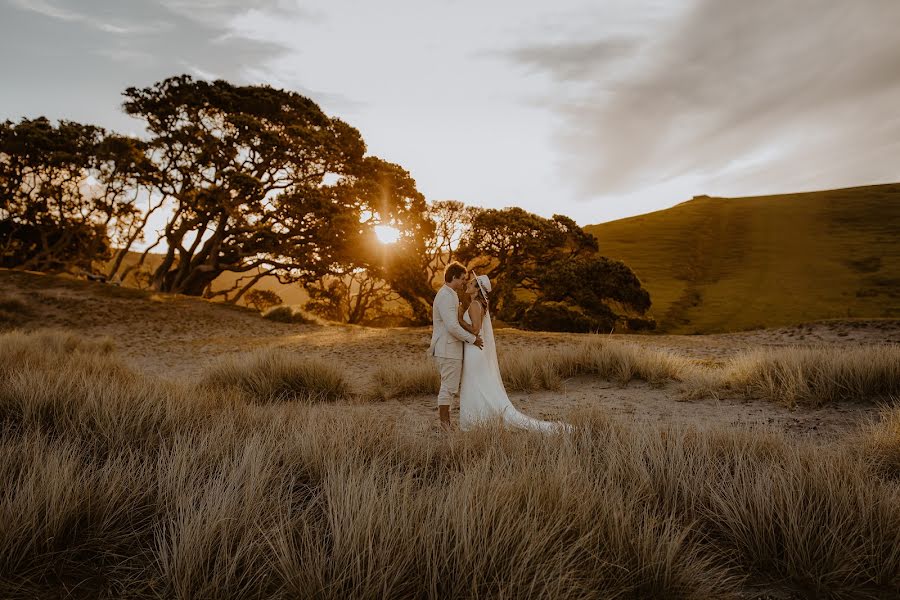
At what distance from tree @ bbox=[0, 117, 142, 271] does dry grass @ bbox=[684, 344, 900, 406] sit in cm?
2625

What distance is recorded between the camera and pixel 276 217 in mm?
21859

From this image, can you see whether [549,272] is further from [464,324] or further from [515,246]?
[464,324]

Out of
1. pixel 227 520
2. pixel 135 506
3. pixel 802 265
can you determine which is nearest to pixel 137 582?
pixel 227 520

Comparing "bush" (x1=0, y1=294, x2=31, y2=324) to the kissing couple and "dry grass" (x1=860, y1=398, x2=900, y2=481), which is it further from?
"dry grass" (x1=860, y1=398, x2=900, y2=481)

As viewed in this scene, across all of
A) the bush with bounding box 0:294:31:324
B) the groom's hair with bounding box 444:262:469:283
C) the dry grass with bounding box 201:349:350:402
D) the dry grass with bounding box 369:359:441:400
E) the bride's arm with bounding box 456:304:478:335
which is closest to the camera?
the bride's arm with bounding box 456:304:478:335

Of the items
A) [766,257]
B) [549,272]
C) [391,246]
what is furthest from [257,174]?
[766,257]

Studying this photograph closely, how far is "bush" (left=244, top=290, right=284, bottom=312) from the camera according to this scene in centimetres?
3055

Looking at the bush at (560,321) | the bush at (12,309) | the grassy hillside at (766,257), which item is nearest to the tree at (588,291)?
Result: the bush at (560,321)

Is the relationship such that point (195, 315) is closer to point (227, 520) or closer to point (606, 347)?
point (606, 347)

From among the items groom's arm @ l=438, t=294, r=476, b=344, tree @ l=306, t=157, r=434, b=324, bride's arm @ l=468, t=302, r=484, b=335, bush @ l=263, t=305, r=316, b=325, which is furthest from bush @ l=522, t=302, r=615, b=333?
groom's arm @ l=438, t=294, r=476, b=344

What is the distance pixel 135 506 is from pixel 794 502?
156 inches

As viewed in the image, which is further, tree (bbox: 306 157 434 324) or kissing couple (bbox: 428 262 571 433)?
tree (bbox: 306 157 434 324)

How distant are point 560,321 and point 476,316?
69.4 feet

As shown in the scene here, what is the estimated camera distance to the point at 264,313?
2047cm
